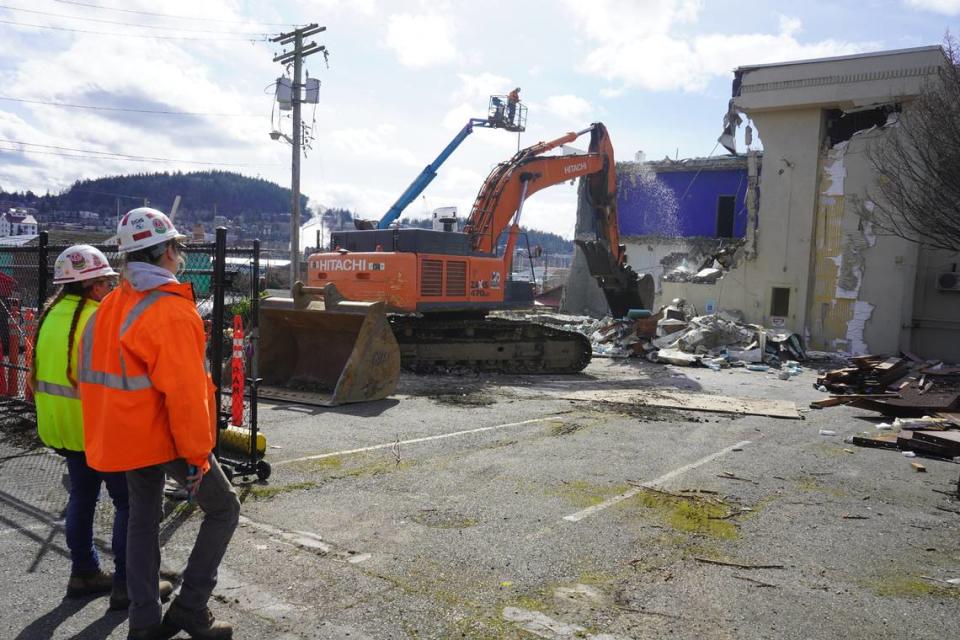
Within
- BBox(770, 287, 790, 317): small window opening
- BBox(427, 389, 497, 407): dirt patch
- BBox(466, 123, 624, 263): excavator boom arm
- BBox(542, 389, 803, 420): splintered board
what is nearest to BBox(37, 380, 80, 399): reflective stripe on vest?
BBox(427, 389, 497, 407): dirt patch

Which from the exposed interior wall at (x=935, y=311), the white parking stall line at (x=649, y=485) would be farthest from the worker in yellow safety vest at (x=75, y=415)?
the exposed interior wall at (x=935, y=311)

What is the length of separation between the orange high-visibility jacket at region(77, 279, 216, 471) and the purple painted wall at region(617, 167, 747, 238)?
91.5 ft

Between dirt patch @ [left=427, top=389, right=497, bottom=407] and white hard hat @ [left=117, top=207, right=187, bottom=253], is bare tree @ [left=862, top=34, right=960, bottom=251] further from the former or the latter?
white hard hat @ [left=117, top=207, right=187, bottom=253]

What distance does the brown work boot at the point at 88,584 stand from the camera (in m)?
4.09

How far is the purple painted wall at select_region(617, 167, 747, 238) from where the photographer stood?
95.5 ft

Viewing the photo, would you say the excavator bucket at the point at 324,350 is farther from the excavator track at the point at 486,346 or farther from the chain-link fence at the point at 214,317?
the excavator track at the point at 486,346

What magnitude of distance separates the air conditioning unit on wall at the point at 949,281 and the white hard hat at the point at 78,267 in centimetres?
2059

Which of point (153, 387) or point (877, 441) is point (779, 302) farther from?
point (153, 387)

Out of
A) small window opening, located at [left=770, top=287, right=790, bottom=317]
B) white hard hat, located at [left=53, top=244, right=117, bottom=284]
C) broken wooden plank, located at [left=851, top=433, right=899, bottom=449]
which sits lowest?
broken wooden plank, located at [left=851, top=433, right=899, bottom=449]

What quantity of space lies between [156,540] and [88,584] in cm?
88

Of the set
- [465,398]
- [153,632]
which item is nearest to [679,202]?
[465,398]

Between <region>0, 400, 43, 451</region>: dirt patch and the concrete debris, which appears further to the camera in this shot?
the concrete debris

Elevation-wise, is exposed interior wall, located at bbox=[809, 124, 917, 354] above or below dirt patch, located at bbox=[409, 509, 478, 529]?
above

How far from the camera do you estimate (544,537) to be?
515cm
